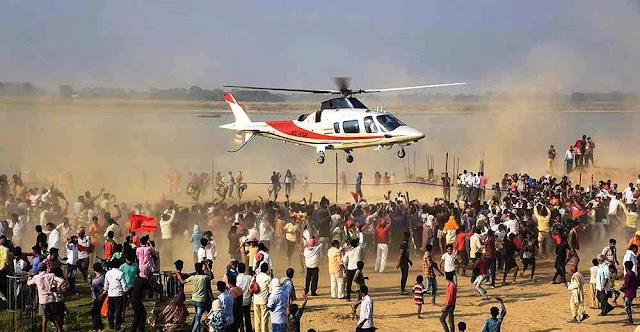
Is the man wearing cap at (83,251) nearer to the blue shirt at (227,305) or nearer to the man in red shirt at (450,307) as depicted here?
the blue shirt at (227,305)

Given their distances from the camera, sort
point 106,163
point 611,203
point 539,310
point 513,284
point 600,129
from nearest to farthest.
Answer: point 539,310 → point 513,284 → point 611,203 → point 106,163 → point 600,129

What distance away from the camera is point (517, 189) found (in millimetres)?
32469

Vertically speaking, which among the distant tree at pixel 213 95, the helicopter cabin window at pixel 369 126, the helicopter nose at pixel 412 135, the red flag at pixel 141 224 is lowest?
the red flag at pixel 141 224

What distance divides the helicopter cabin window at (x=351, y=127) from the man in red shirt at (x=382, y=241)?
641 centimetres

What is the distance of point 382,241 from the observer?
23.4m

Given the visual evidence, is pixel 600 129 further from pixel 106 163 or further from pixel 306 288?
pixel 306 288

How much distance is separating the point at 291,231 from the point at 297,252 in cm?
224

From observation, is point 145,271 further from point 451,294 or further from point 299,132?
point 299,132

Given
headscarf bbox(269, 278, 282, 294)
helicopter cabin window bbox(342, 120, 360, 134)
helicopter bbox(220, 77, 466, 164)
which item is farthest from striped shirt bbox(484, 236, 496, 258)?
helicopter cabin window bbox(342, 120, 360, 134)

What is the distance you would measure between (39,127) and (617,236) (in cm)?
3417

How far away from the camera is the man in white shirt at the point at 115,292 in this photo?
1641 cm

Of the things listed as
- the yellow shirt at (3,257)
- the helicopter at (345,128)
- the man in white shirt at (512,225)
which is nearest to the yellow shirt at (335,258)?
the man in white shirt at (512,225)

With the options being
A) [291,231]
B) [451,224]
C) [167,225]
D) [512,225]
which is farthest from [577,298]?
[167,225]

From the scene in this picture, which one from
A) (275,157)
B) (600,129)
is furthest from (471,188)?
(600,129)
